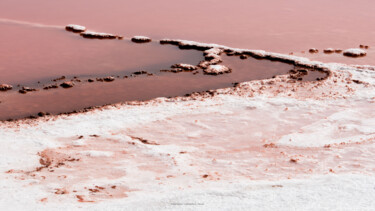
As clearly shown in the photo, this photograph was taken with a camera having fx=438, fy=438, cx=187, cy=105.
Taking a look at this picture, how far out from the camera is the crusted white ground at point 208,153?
12.5ft

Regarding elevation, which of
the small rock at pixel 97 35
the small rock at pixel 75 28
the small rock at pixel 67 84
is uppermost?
the small rock at pixel 75 28

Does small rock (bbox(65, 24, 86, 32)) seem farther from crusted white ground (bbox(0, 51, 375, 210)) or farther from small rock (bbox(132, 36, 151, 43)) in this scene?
crusted white ground (bbox(0, 51, 375, 210))

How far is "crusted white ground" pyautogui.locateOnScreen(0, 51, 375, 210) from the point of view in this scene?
12.5ft

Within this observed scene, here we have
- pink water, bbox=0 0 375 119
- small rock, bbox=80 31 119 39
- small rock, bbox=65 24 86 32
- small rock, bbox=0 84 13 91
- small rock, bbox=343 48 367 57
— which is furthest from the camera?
small rock, bbox=65 24 86 32

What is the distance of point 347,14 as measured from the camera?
11.4 meters

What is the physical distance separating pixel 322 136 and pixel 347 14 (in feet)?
23.3

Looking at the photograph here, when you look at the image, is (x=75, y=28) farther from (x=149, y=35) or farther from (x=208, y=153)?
(x=208, y=153)

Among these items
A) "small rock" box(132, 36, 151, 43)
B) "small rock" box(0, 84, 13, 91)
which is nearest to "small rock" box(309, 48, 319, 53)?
"small rock" box(132, 36, 151, 43)

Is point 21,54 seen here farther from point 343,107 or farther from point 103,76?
point 343,107

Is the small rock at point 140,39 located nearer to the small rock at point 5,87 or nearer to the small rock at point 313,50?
the small rock at point 5,87

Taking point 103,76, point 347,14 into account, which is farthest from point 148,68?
point 347,14

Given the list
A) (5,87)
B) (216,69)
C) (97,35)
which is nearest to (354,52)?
(216,69)

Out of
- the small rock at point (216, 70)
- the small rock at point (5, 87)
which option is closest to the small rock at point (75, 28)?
the small rock at point (5, 87)

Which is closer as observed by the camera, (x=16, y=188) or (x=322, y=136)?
(x=16, y=188)
